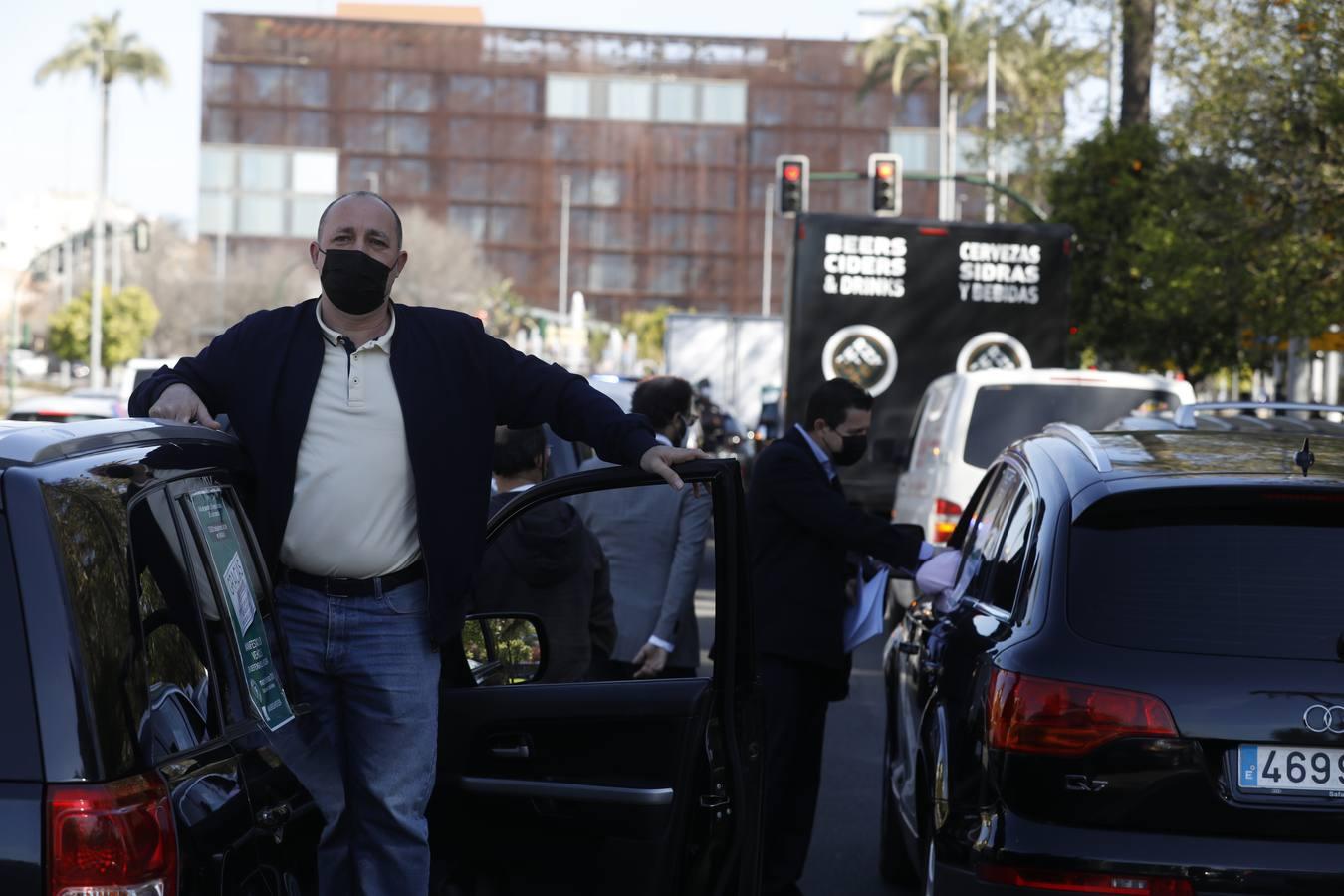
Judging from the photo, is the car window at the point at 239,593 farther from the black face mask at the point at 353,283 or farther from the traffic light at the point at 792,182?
the traffic light at the point at 792,182

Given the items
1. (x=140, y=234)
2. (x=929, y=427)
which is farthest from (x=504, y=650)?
(x=140, y=234)

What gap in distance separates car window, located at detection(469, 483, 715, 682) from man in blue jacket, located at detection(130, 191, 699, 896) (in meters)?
1.92

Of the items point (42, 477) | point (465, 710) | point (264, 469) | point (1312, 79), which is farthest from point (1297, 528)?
point (1312, 79)

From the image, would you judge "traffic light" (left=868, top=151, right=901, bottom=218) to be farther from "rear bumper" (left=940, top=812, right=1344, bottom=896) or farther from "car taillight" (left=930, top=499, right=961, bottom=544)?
"rear bumper" (left=940, top=812, right=1344, bottom=896)

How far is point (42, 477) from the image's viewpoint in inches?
109

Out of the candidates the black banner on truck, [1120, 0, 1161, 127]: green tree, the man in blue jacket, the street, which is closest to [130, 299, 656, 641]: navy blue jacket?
the man in blue jacket

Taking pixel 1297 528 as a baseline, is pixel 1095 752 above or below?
below

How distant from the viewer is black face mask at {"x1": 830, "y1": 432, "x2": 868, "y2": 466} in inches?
263

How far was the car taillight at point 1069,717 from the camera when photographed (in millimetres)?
4137

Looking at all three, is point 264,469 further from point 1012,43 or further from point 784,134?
point 784,134

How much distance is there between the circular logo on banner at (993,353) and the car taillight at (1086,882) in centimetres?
1306

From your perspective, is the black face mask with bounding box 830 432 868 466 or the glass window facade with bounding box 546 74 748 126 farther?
the glass window facade with bounding box 546 74 748 126

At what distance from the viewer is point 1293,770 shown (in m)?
4.07

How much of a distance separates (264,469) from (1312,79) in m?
13.2
